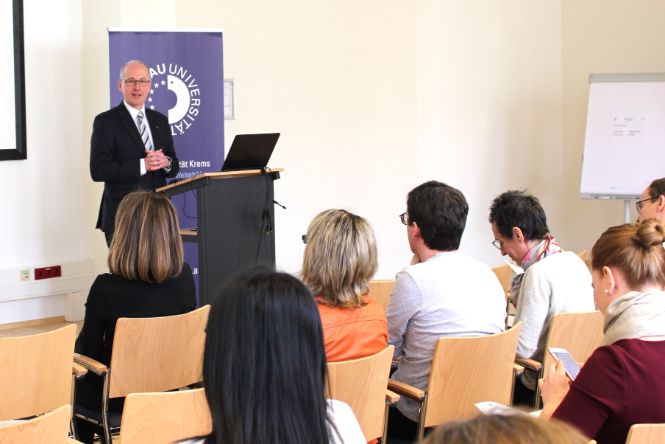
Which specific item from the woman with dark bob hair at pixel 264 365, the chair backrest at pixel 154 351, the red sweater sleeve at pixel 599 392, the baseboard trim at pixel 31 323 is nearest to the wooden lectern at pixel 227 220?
the chair backrest at pixel 154 351

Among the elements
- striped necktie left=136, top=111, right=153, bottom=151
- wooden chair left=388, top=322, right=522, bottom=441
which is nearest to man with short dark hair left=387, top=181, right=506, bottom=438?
wooden chair left=388, top=322, right=522, bottom=441

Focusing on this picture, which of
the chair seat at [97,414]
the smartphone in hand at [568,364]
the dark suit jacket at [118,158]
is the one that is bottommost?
the chair seat at [97,414]

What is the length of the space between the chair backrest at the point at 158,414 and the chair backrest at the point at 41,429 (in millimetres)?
201

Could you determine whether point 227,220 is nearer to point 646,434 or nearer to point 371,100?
point 371,100

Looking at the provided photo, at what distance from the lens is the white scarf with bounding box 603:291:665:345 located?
2354mm

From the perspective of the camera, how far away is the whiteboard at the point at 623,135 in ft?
25.1

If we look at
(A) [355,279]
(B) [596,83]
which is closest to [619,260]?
(A) [355,279]

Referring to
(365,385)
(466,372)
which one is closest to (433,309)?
(466,372)

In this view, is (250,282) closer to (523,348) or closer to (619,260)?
(619,260)

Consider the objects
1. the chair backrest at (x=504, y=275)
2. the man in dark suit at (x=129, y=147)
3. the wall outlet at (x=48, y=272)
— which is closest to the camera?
the chair backrest at (x=504, y=275)

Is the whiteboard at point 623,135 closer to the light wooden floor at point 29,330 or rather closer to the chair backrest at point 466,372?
the light wooden floor at point 29,330

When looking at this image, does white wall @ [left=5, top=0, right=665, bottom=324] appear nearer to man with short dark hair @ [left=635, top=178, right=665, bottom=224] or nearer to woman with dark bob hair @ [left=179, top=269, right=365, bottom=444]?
man with short dark hair @ [left=635, top=178, right=665, bottom=224]

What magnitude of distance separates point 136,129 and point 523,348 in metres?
3.38

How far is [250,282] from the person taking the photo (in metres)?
1.59
